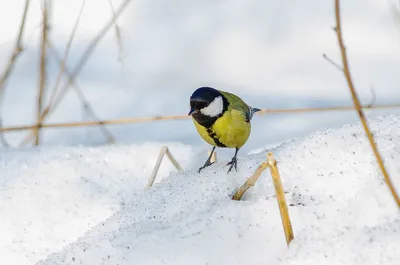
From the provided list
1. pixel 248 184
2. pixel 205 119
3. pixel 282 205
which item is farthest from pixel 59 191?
pixel 282 205

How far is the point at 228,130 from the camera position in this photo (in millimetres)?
1908

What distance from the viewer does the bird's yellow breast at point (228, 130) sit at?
1.90 meters

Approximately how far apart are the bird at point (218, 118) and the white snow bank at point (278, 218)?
38 cm

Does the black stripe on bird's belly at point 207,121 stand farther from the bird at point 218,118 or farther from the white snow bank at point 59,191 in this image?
the white snow bank at point 59,191

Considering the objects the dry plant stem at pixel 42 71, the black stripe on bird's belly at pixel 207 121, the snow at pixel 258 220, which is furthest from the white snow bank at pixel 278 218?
the dry plant stem at pixel 42 71

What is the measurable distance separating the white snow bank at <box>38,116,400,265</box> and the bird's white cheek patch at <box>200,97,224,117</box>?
1.29ft

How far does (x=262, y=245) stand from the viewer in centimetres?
118

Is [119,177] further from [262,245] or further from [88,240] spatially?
[262,245]

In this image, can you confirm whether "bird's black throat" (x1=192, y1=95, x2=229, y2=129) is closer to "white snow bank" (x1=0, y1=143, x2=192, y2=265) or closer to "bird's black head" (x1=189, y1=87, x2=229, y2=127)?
"bird's black head" (x1=189, y1=87, x2=229, y2=127)

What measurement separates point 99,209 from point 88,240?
57 cm

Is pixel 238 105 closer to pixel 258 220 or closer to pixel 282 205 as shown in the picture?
pixel 258 220

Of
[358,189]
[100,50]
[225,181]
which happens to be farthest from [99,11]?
[358,189]

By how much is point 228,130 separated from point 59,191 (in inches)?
19.7

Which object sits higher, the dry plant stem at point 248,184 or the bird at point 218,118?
the dry plant stem at point 248,184
